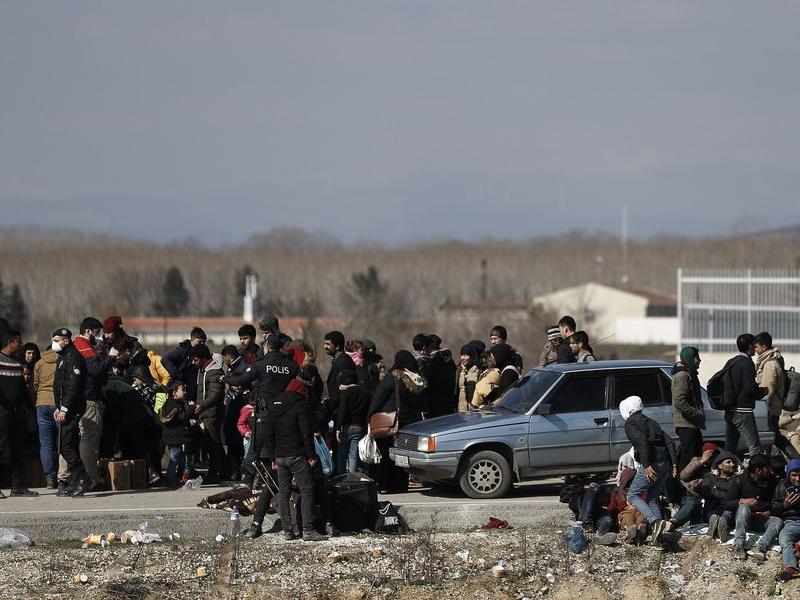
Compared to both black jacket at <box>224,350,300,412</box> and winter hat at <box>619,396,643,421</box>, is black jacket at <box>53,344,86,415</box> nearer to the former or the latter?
black jacket at <box>224,350,300,412</box>

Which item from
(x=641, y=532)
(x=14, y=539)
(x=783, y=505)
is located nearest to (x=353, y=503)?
(x=641, y=532)

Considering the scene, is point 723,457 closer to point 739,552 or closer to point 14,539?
point 739,552

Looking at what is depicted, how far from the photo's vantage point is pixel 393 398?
1536cm

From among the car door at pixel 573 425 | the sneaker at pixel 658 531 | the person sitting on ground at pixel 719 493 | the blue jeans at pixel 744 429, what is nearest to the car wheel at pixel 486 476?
the car door at pixel 573 425

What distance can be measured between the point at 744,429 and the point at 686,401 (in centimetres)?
96

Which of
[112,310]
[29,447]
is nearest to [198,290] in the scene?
[112,310]

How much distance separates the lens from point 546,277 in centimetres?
11881

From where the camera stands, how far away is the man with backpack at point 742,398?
1498 centimetres

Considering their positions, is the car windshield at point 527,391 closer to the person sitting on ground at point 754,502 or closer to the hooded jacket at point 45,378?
the person sitting on ground at point 754,502

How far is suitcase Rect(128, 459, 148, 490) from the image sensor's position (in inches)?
632

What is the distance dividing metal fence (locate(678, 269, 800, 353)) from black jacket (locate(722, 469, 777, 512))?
77.6ft

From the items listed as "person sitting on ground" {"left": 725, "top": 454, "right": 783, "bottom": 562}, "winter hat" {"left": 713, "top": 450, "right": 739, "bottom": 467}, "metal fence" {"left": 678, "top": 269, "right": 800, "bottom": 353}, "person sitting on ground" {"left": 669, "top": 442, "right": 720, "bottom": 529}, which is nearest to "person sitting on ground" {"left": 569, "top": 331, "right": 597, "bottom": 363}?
"person sitting on ground" {"left": 669, "top": 442, "right": 720, "bottom": 529}

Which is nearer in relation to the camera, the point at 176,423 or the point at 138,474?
the point at 176,423

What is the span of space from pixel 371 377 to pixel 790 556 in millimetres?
5328
